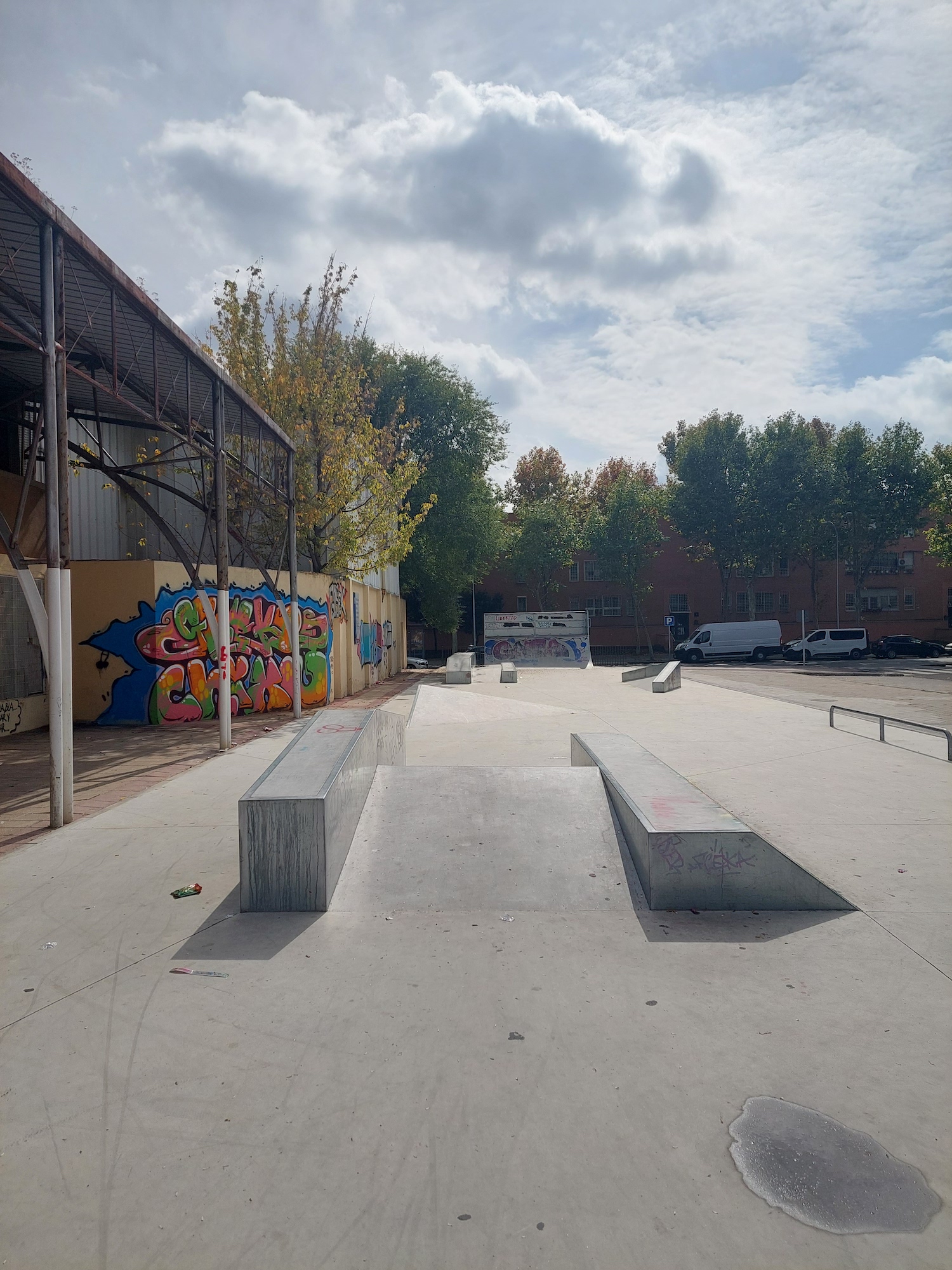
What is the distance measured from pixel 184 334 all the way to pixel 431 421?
28402mm

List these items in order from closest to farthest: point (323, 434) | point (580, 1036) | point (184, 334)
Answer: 1. point (580, 1036)
2. point (184, 334)
3. point (323, 434)

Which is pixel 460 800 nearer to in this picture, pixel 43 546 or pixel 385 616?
pixel 43 546

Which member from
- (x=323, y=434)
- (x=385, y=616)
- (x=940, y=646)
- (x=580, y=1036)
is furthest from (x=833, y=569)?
(x=580, y=1036)

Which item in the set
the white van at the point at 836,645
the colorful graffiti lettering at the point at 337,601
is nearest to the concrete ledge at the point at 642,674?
the colorful graffiti lettering at the point at 337,601

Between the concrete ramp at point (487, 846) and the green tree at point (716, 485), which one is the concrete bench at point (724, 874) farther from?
the green tree at point (716, 485)

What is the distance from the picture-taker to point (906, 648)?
140 feet

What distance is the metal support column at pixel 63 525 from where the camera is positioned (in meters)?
6.83

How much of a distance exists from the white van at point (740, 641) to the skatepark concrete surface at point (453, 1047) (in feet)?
127

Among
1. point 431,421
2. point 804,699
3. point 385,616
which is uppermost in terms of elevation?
point 431,421

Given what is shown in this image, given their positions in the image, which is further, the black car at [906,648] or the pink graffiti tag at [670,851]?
the black car at [906,648]

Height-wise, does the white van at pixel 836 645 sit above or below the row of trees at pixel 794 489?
below

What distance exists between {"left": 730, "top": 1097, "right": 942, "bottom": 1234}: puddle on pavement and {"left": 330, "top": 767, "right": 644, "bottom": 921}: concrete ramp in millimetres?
2118

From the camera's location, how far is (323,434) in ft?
60.8

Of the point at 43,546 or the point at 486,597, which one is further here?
the point at 486,597
